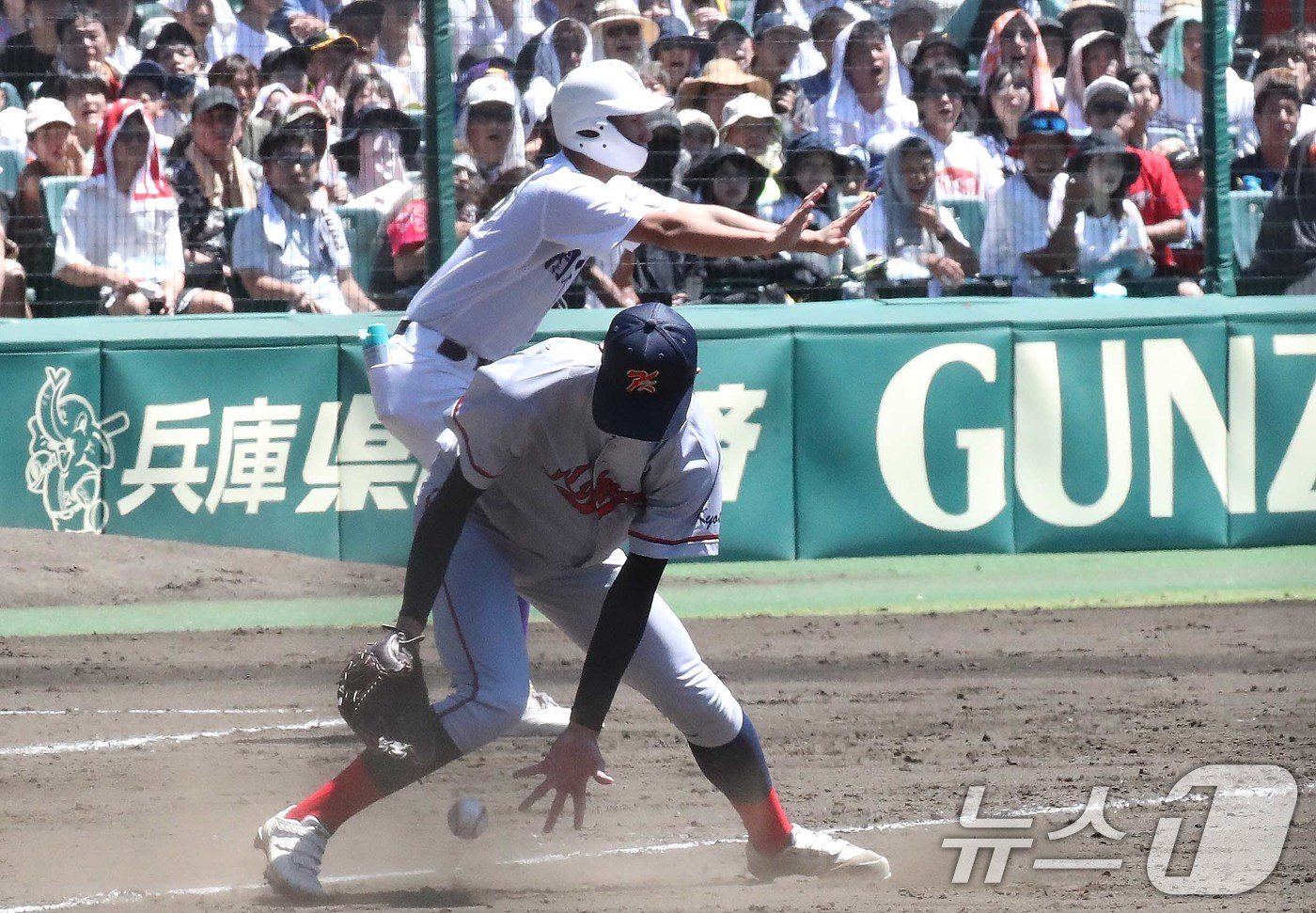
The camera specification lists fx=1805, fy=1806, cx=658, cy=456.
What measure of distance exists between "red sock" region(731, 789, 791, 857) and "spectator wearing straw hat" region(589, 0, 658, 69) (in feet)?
19.3

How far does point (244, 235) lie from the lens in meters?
8.98

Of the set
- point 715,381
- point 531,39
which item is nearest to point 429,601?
point 715,381

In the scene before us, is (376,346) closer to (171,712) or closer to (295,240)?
(171,712)

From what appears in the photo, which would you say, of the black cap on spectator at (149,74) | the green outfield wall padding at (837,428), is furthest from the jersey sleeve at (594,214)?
the black cap on spectator at (149,74)

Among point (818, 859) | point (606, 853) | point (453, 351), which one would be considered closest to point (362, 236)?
point (453, 351)

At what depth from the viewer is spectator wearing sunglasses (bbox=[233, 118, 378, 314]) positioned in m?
8.95

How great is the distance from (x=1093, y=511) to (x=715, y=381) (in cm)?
206

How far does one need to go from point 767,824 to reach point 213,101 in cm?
596

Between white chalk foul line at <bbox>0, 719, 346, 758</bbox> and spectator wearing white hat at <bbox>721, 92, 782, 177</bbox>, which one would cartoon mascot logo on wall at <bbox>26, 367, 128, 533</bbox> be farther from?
spectator wearing white hat at <bbox>721, 92, 782, 177</bbox>

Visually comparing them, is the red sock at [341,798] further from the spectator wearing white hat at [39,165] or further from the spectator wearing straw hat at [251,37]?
the spectator wearing straw hat at [251,37]

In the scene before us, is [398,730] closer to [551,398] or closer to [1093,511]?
[551,398]

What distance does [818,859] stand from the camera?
4324 millimetres

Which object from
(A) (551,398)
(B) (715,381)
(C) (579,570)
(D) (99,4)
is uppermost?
(D) (99,4)

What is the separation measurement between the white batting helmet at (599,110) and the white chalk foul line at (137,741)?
7.23ft
